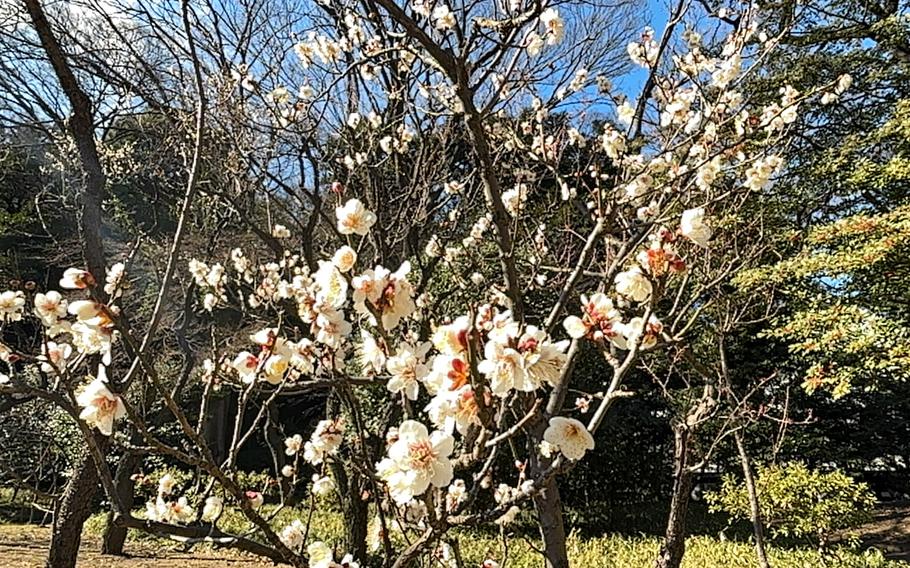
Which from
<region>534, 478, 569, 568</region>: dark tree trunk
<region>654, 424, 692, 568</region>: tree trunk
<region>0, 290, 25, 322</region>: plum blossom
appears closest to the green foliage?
<region>654, 424, 692, 568</region>: tree trunk

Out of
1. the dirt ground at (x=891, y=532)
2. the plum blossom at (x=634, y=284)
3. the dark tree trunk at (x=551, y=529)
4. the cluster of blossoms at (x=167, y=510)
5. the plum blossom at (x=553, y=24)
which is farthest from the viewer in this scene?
the dirt ground at (x=891, y=532)

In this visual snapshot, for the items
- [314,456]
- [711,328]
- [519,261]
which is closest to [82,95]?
[314,456]

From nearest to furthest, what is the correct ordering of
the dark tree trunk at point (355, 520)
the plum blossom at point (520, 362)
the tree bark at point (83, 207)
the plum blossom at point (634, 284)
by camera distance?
the plum blossom at point (520, 362), the plum blossom at point (634, 284), the tree bark at point (83, 207), the dark tree trunk at point (355, 520)

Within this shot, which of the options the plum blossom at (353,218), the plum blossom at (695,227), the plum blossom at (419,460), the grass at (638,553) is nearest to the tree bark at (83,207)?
the grass at (638,553)

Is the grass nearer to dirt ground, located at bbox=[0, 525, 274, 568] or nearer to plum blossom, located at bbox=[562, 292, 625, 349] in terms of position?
dirt ground, located at bbox=[0, 525, 274, 568]

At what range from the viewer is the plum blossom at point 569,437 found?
102 centimetres

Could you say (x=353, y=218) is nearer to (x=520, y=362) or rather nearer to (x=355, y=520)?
(x=520, y=362)

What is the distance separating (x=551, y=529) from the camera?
5.92 feet

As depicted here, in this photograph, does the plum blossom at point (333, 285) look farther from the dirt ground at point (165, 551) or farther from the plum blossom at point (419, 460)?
the dirt ground at point (165, 551)

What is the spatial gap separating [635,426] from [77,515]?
20.9 feet

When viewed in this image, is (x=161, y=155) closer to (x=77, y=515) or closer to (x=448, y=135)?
(x=448, y=135)

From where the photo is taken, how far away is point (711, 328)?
627 centimetres

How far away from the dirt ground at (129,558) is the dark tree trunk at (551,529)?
4.39 m

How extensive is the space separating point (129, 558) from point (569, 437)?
6.28 metres
